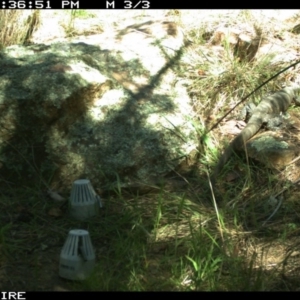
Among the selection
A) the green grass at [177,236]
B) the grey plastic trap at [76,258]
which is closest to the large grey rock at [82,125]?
the green grass at [177,236]

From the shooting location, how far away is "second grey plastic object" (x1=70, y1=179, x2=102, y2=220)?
11.0ft

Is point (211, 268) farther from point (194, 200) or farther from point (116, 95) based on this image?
point (116, 95)

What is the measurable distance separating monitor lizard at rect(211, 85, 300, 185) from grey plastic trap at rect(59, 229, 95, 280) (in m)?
1.05

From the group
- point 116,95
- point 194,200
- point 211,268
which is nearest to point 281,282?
point 211,268

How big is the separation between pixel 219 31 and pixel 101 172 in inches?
75.7

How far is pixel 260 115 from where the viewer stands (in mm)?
4219

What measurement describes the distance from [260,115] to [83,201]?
4.77 feet

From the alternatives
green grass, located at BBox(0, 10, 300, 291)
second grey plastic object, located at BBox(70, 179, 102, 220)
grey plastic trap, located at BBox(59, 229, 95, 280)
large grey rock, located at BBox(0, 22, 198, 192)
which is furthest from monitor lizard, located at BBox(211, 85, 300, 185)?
grey plastic trap, located at BBox(59, 229, 95, 280)

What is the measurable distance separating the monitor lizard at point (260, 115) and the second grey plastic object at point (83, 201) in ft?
2.38

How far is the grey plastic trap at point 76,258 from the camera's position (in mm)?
2850

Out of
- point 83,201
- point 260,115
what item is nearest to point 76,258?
point 83,201

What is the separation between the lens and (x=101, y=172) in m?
3.67

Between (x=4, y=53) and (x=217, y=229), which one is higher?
(x=4, y=53)

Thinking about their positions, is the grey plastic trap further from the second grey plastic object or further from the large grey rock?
the large grey rock
